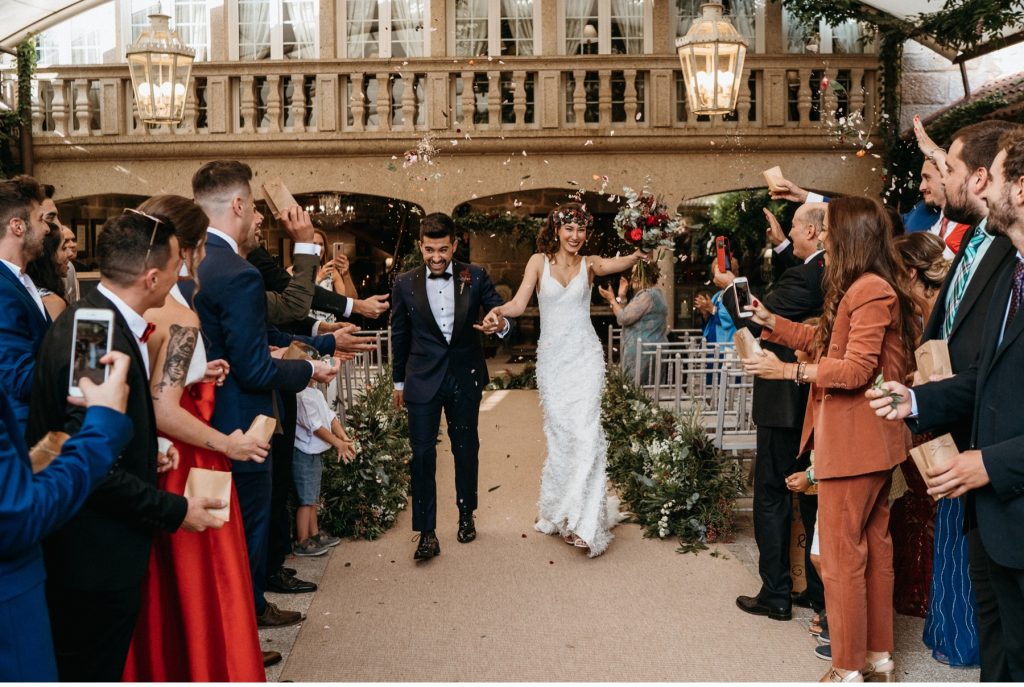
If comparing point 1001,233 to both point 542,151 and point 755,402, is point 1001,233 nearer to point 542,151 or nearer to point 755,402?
point 755,402

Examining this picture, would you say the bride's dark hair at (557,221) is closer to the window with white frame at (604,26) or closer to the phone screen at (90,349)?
the phone screen at (90,349)

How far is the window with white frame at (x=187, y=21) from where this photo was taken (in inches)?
505

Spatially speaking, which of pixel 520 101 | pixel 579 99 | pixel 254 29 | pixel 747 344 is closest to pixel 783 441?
pixel 747 344

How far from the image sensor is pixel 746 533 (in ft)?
19.5

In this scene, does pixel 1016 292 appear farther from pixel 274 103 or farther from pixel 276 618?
pixel 274 103

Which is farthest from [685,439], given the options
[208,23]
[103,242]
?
[208,23]

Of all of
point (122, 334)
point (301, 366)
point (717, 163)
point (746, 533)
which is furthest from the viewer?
point (717, 163)

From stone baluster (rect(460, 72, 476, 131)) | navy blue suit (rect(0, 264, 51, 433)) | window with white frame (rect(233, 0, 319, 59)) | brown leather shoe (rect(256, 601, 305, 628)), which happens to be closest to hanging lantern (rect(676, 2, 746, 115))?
brown leather shoe (rect(256, 601, 305, 628))

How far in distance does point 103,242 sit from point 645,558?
3.77 m

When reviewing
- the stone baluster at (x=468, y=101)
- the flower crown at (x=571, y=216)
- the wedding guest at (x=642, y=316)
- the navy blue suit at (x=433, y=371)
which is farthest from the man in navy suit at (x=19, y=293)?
the stone baluster at (x=468, y=101)

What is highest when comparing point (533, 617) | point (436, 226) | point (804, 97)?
point (804, 97)

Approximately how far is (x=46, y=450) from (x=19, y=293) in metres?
1.12

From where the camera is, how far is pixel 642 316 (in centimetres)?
954

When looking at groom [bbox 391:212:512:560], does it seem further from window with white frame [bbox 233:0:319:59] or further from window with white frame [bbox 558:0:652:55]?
window with white frame [bbox 233:0:319:59]
